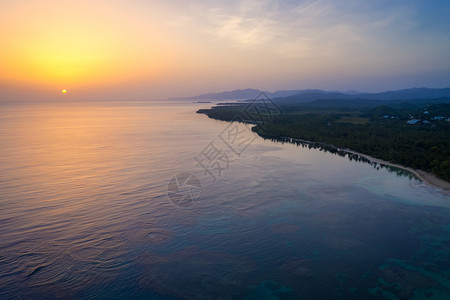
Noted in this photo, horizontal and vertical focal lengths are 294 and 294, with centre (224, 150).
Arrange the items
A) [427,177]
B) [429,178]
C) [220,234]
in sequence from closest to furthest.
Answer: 1. [220,234]
2. [429,178]
3. [427,177]

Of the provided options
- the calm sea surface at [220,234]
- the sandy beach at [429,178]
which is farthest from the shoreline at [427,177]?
the calm sea surface at [220,234]

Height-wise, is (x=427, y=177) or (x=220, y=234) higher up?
(x=220, y=234)

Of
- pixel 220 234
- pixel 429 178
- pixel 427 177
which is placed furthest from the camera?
pixel 427 177

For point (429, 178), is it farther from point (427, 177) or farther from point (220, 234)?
point (220, 234)

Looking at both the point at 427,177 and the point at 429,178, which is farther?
the point at 427,177

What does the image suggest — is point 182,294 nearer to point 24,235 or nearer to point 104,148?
point 24,235

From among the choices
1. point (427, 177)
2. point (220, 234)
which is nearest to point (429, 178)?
point (427, 177)

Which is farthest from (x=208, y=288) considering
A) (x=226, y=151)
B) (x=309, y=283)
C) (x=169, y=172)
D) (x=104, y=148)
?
(x=104, y=148)

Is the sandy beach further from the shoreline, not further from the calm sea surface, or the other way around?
the calm sea surface

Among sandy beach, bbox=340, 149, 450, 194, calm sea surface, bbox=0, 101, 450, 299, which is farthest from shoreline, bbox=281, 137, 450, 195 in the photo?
calm sea surface, bbox=0, 101, 450, 299
